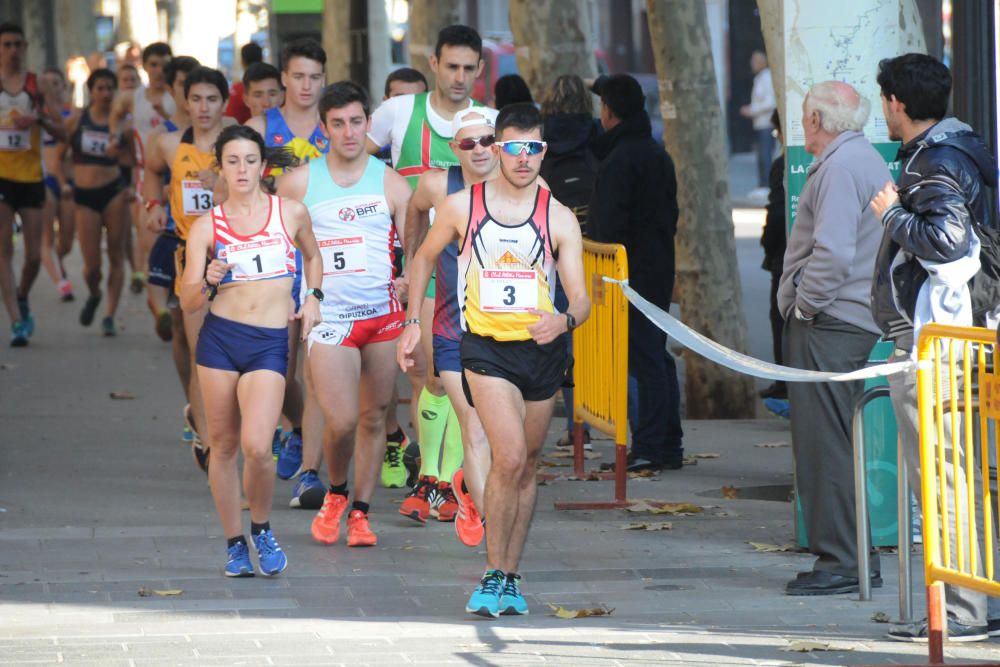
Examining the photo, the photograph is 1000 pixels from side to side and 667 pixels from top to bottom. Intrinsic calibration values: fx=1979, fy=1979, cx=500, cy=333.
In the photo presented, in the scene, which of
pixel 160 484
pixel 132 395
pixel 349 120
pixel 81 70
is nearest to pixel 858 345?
pixel 349 120

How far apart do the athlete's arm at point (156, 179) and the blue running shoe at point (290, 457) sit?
140 cm

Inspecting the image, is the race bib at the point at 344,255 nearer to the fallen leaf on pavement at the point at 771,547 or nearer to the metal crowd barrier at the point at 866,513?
the fallen leaf on pavement at the point at 771,547

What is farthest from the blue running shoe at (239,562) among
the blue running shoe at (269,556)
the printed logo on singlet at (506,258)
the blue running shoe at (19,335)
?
the blue running shoe at (19,335)

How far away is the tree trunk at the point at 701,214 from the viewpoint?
13195 millimetres

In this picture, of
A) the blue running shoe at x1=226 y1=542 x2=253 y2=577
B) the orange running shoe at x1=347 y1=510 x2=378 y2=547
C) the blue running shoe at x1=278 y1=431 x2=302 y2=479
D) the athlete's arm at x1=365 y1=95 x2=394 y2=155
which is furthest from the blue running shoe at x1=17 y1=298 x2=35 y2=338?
the blue running shoe at x1=226 y1=542 x2=253 y2=577

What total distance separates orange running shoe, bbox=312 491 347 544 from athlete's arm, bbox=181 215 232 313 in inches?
46.7

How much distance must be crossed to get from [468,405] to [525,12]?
7081 mm

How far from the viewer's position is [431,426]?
9.30 metres

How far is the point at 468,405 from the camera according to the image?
325 inches

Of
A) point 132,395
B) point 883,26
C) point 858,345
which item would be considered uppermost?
point 883,26

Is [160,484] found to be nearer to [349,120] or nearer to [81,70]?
[349,120]

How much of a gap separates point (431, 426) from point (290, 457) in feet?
5.24

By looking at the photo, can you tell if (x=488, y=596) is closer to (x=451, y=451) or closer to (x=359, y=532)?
(x=359, y=532)

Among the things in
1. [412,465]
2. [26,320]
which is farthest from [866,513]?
[26,320]
